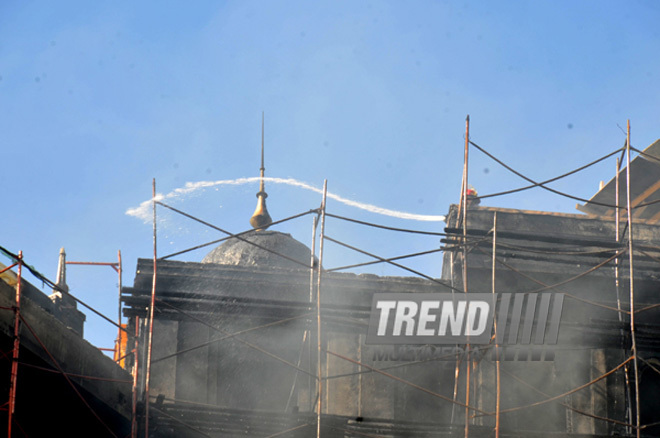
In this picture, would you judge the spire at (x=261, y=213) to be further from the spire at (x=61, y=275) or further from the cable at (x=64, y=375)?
the cable at (x=64, y=375)

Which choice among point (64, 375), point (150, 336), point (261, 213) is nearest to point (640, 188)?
point (261, 213)

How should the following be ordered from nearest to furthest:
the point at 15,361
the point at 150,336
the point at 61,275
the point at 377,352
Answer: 1. the point at 15,361
2. the point at 150,336
3. the point at 377,352
4. the point at 61,275

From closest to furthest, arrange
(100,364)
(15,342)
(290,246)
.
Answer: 1. (15,342)
2. (100,364)
3. (290,246)

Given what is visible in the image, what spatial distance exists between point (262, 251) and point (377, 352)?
4.58 m

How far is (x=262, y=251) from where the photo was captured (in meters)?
20.5

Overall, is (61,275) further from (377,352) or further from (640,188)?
(640,188)

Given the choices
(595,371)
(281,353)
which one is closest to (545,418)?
(595,371)

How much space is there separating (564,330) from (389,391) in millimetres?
3584

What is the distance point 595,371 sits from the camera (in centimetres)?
1748

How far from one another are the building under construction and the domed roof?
280cm

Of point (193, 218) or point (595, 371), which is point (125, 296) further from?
point (595, 371)

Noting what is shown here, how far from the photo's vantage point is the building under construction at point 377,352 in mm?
14398

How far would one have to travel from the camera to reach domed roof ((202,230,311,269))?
20203 mm

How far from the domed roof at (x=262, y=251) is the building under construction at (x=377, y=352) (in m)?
2.80
